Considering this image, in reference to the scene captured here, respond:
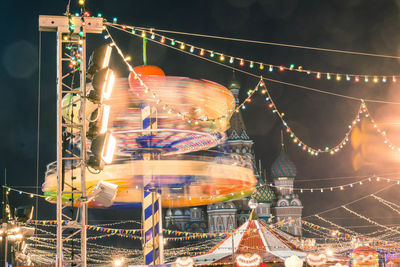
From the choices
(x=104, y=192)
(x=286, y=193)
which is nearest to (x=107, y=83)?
(x=104, y=192)

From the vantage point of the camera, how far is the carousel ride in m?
11.9

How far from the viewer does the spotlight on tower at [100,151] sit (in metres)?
7.61

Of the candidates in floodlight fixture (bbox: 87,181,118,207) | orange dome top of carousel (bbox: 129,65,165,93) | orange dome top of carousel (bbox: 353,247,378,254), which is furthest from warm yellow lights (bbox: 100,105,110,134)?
orange dome top of carousel (bbox: 353,247,378,254)

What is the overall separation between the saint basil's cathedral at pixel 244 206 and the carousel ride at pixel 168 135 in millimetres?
52417

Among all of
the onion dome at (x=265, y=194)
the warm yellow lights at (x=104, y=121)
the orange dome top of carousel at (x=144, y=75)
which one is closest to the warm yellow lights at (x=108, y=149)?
the warm yellow lights at (x=104, y=121)

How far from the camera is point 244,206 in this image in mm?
68812

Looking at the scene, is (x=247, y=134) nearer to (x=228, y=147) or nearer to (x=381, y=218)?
(x=228, y=147)

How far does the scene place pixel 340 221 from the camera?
54.3 metres

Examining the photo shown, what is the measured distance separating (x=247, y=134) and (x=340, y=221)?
20.6 metres

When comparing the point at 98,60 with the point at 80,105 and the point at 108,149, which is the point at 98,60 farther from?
the point at 108,149

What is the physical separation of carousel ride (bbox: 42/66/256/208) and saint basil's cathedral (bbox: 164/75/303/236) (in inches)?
2064

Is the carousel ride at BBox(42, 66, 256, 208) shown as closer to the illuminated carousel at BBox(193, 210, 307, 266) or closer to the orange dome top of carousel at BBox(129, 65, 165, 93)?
the orange dome top of carousel at BBox(129, 65, 165, 93)

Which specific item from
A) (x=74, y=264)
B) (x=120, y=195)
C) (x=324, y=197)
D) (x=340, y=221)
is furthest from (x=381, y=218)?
(x=74, y=264)

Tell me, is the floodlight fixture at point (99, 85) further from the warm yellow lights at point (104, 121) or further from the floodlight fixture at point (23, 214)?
the floodlight fixture at point (23, 214)
